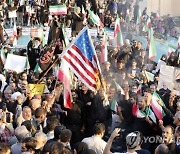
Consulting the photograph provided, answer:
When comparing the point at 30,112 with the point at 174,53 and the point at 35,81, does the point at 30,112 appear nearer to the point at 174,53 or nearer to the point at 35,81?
the point at 35,81

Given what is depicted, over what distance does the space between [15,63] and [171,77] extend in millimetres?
3407

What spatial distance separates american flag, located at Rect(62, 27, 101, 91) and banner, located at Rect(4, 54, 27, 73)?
11.2ft

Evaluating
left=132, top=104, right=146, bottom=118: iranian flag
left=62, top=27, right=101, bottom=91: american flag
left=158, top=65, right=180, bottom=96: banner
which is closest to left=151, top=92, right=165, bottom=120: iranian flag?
left=132, top=104, right=146, bottom=118: iranian flag

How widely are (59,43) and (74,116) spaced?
4.38 meters

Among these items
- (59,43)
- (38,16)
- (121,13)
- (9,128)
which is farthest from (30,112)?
(121,13)

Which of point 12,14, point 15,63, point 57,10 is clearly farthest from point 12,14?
point 15,63

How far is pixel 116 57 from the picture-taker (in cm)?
1307

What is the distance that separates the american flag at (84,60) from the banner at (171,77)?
6.02ft

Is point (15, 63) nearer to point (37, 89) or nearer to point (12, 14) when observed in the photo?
point (37, 89)

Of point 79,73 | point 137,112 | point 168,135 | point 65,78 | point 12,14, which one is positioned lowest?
point 12,14

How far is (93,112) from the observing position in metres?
8.89

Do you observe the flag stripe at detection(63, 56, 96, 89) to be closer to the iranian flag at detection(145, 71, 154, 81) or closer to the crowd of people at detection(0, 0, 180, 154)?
the crowd of people at detection(0, 0, 180, 154)

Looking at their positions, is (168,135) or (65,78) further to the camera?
(65,78)

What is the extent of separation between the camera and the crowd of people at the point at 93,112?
6.31m
